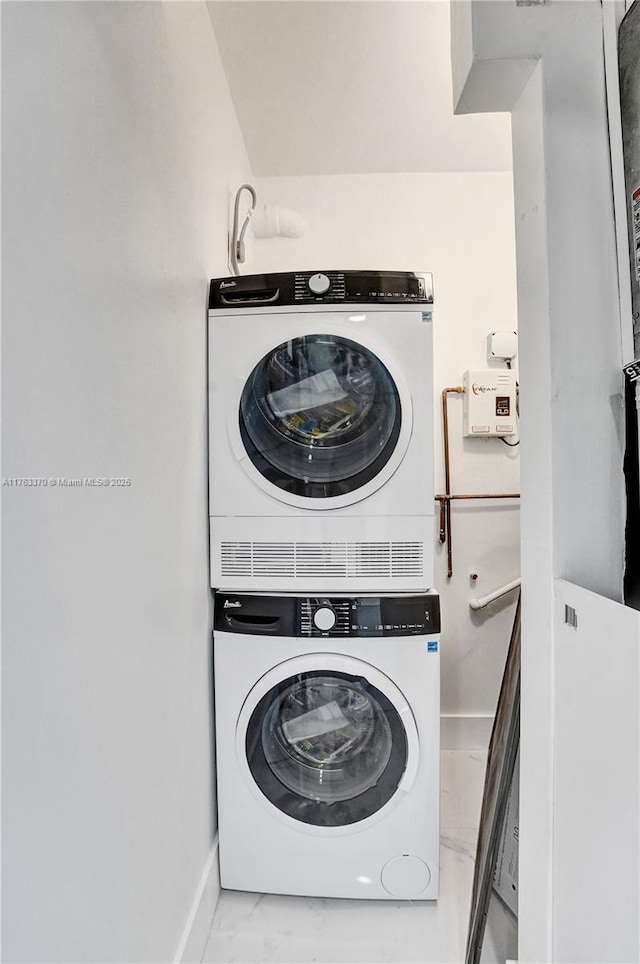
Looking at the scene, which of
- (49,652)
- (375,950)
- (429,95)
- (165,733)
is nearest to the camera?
(49,652)

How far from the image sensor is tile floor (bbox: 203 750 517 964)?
1365mm

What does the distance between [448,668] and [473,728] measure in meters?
0.29

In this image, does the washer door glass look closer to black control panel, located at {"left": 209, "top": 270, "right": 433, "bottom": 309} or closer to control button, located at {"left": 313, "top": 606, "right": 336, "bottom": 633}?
black control panel, located at {"left": 209, "top": 270, "right": 433, "bottom": 309}

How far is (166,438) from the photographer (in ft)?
3.95

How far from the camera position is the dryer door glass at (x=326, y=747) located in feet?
4.96

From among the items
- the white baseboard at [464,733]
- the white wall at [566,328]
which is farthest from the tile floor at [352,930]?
the white baseboard at [464,733]

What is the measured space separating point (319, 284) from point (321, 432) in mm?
428

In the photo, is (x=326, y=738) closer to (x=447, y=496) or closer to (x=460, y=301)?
(x=447, y=496)

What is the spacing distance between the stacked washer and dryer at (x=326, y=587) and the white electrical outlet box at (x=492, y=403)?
2.90ft

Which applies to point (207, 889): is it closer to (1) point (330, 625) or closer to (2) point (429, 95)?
(1) point (330, 625)

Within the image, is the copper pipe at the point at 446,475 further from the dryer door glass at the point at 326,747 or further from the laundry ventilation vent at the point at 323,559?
the dryer door glass at the point at 326,747

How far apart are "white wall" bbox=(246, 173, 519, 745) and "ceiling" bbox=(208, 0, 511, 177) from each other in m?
0.12

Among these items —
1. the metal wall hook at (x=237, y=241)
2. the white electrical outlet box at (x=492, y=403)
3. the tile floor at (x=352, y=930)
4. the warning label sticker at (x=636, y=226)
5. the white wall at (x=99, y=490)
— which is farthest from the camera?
the white electrical outlet box at (x=492, y=403)

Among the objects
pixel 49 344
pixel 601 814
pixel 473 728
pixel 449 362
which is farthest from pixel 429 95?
pixel 473 728
